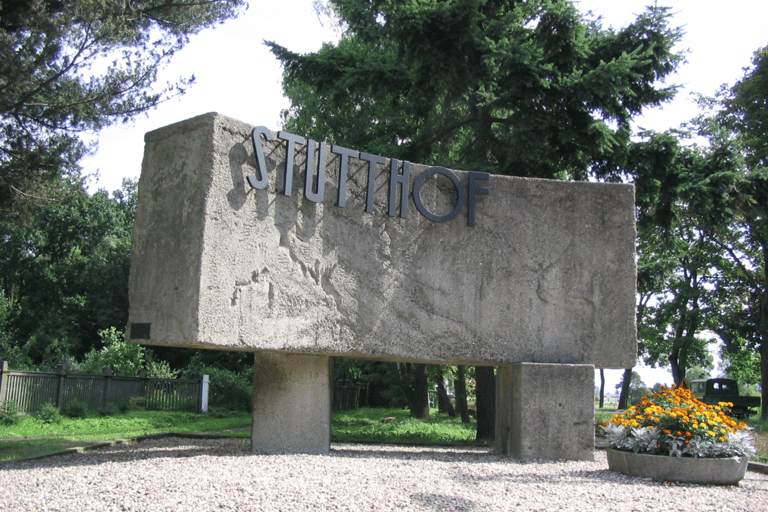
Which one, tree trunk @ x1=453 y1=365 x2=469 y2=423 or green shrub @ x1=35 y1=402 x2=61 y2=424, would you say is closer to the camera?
green shrub @ x1=35 y1=402 x2=61 y2=424

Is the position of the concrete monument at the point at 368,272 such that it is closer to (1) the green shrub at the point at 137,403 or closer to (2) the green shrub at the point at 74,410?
(2) the green shrub at the point at 74,410

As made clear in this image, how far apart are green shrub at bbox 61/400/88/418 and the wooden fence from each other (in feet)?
0.73

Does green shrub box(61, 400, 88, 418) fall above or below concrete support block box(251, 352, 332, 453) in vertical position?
below

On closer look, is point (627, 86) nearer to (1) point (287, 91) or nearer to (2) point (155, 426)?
(2) point (155, 426)

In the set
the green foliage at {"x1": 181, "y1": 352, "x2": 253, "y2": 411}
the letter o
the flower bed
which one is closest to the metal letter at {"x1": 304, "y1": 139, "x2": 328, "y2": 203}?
the letter o

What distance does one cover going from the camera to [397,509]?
5.65 metres

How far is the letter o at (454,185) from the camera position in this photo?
948cm

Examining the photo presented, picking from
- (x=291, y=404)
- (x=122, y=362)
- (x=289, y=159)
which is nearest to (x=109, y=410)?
(x=122, y=362)

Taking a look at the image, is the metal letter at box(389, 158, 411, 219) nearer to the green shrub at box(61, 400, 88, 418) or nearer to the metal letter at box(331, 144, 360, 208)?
the metal letter at box(331, 144, 360, 208)

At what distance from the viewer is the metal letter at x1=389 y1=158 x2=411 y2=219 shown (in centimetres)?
931

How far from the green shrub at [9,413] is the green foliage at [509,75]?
9629 millimetres

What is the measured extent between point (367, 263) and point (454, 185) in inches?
71.5

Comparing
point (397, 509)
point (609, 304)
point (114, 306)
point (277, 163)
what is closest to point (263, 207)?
point (277, 163)

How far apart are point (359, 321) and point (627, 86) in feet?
24.7
